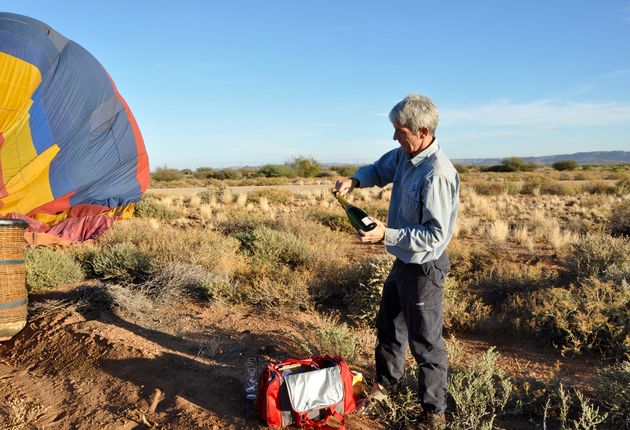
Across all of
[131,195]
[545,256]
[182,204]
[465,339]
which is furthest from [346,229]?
[182,204]

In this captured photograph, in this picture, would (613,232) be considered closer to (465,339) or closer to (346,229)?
(346,229)

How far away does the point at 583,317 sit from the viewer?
18.9ft

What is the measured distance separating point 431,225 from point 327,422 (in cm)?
152

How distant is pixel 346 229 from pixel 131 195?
559 centimetres

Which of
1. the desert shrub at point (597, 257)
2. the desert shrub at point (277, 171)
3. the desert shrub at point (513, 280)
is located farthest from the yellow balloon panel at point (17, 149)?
the desert shrub at point (277, 171)

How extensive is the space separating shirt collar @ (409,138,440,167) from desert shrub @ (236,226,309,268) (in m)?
5.01

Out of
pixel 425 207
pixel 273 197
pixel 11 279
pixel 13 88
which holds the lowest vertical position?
pixel 273 197

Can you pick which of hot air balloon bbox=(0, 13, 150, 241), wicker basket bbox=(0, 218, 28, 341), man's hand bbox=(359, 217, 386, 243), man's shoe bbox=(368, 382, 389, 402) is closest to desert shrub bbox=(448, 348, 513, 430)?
man's shoe bbox=(368, 382, 389, 402)

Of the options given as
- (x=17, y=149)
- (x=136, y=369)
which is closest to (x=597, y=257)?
(x=136, y=369)

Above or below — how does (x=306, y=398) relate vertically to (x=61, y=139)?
below

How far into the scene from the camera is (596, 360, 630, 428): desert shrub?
3.87m

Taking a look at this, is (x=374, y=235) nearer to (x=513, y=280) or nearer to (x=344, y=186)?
(x=344, y=186)

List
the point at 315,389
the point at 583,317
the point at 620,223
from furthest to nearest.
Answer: the point at 620,223 → the point at 583,317 → the point at 315,389

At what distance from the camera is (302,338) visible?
5.41 metres
